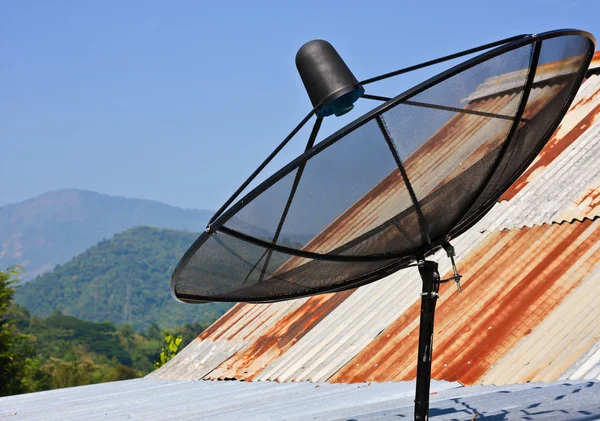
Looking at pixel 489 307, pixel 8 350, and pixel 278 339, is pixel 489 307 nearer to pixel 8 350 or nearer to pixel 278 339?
pixel 278 339

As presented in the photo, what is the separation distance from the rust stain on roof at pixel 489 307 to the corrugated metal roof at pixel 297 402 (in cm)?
38

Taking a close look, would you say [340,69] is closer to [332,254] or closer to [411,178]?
[411,178]

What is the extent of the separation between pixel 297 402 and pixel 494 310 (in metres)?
2.15

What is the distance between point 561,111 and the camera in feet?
17.4

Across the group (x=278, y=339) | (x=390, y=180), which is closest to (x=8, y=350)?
(x=278, y=339)

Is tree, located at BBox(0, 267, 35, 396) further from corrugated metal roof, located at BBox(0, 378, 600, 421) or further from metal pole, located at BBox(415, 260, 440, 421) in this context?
metal pole, located at BBox(415, 260, 440, 421)

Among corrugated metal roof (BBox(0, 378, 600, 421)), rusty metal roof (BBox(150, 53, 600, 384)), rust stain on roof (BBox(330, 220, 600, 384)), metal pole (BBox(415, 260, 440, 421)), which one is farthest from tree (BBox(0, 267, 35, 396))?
metal pole (BBox(415, 260, 440, 421))

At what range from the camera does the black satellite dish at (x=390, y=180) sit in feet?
14.9

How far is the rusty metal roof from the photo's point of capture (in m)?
7.11

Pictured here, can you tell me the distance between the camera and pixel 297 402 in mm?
7781

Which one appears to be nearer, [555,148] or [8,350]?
[555,148]

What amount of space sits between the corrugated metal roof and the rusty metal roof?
36 centimetres

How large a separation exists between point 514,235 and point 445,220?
4.72m

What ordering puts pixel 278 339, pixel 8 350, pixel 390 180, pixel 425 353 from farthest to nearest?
pixel 8 350 → pixel 278 339 → pixel 390 180 → pixel 425 353
